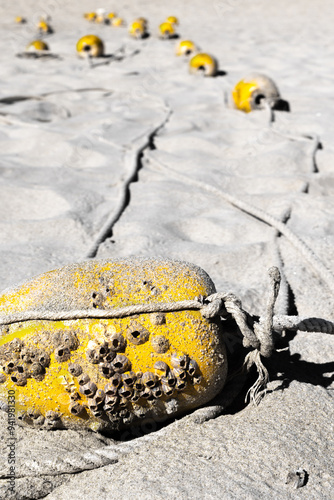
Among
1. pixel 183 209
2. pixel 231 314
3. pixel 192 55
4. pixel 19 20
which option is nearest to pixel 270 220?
pixel 183 209

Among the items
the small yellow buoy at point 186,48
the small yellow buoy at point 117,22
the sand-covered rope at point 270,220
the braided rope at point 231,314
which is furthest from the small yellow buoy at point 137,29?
the braided rope at point 231,314

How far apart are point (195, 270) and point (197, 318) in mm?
187

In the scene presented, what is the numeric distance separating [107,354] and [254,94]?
347 cm

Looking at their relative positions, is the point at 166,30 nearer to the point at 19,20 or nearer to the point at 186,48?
the point at 186,48

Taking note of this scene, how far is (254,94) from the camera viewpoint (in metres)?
4.24

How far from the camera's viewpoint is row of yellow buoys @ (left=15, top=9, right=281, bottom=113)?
4250mm

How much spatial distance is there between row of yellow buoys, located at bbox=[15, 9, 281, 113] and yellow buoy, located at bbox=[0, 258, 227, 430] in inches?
128

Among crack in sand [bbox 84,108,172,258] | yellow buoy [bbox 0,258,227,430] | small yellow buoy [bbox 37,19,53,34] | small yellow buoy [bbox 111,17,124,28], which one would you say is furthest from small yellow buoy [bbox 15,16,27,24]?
yellow buoy [bbox 0,258,227,430]

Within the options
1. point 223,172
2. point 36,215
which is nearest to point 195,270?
point 36,215

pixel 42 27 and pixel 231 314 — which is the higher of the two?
pixel 231 314

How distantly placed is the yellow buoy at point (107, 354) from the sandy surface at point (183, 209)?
0.30 feet

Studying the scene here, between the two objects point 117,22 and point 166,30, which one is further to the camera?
point 117,22

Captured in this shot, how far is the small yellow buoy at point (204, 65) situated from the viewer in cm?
536

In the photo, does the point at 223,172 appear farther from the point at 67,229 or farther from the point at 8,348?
the point at 8,348
